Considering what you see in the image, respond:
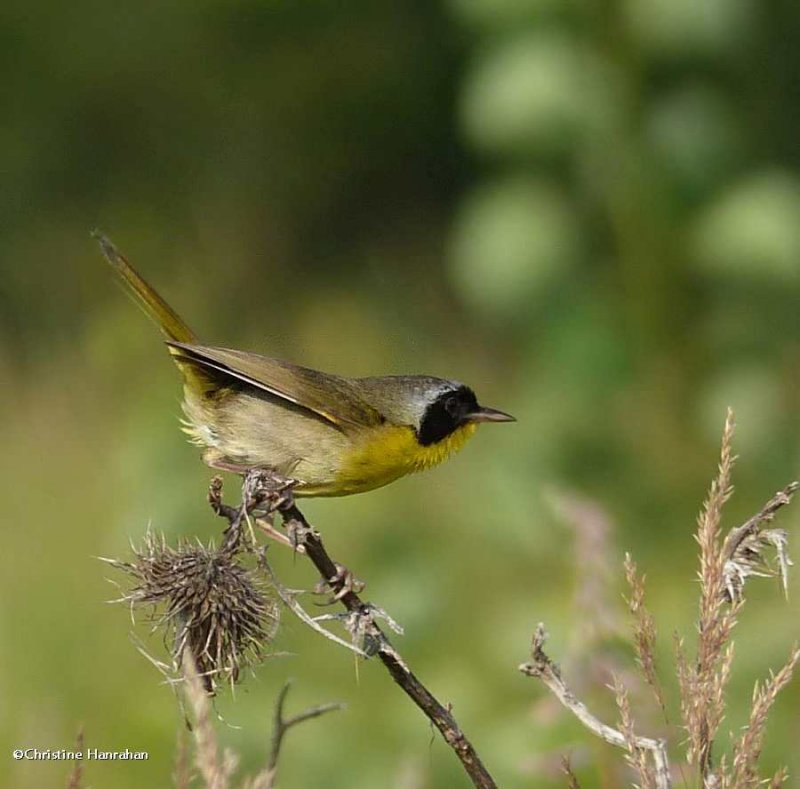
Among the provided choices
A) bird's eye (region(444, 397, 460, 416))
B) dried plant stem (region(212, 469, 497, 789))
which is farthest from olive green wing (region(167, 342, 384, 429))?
dried plant stem (region(212, 469, 497, 789))

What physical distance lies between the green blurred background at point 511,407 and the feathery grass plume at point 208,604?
20 cm

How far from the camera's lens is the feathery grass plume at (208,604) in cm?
212

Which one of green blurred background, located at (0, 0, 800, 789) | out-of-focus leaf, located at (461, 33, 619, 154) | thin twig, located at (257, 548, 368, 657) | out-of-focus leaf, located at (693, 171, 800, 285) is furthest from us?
out-of-focus leaf, located at (461, 33, 619, 154)

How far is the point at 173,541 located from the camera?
4.46m

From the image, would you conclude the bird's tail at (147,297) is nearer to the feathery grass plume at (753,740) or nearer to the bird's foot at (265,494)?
the bird's foot at (265,494)

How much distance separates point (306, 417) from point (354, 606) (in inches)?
46.5

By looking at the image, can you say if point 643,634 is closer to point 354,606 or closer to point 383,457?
point 354,606

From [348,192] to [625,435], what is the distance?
20.7ft

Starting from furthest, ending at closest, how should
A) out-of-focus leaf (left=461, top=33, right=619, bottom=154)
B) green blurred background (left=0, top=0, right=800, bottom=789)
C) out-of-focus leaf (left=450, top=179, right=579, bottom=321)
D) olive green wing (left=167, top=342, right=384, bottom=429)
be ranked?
out-of-focus leaf (left=450, top=179, right=579, bottom=321) → out-of-focus leaf (left=461, top=33, right=619, bottom=154) → green blurred background (left=0, top=0, right=800, bottom=789) → olive green wing (left=167, top=342, right=384, bottom=429)

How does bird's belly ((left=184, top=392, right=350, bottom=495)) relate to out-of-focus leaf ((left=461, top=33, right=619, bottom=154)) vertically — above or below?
below

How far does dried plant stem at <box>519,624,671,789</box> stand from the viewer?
1681mm

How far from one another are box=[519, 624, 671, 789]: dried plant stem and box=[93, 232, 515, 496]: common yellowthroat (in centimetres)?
124

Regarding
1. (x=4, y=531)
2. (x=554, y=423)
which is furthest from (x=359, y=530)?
(x=4, y=531)

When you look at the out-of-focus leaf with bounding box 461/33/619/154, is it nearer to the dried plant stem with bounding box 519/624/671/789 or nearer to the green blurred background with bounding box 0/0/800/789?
the green blurred background with bounding box 0/0/800/789
